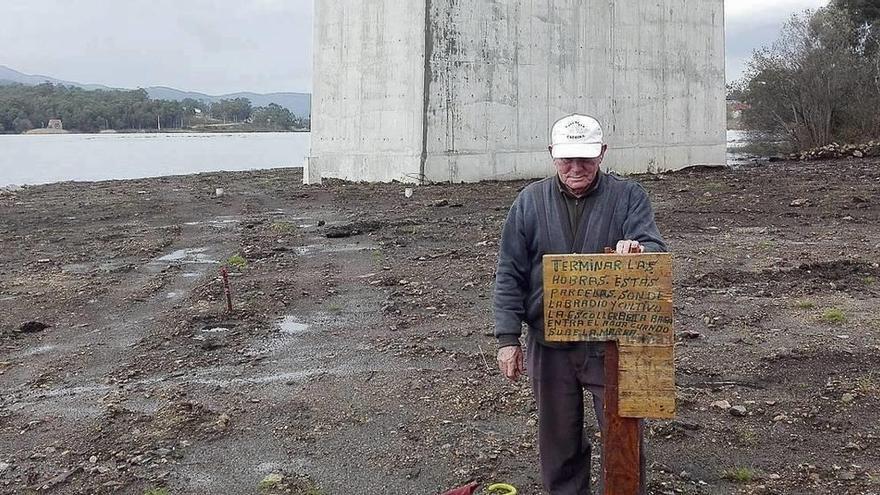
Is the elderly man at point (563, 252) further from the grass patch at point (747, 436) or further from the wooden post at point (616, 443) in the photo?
the grass patch at point (747, 436)

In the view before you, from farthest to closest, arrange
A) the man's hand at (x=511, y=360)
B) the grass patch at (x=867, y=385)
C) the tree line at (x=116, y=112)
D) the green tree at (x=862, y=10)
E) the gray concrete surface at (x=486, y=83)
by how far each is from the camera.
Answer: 1. the tree line at (x=116, y=112)
2. the green tree at (x=862, y=10)
3. the gray concrete surface at (x=486, y=83)
4. the grass patch at (x=867, y=385)
5. the man's hand at (x=511, y=360)

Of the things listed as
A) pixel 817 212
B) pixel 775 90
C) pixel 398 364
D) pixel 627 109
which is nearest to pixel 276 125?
pixel 775 90

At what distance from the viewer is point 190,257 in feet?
38.5

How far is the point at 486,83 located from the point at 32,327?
13.7 metres

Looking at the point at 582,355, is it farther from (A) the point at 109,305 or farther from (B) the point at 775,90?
(B) the point at 775,90

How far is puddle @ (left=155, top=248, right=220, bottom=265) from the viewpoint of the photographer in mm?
11352

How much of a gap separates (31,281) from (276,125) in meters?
84.7

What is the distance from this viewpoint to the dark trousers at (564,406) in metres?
3.78

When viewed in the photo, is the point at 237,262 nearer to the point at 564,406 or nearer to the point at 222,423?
the point at 222,423

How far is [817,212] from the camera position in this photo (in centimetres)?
1381

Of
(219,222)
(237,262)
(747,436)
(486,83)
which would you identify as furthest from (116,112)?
(747,436)

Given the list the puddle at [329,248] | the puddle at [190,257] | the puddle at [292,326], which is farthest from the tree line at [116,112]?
the puddle at [292,326]

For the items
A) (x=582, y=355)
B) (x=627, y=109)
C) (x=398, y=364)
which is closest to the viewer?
(x=582, y=355)

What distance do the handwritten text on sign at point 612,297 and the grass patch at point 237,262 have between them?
25.6 ft
